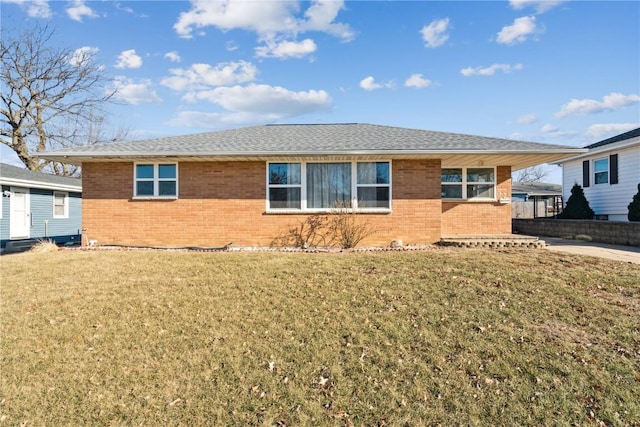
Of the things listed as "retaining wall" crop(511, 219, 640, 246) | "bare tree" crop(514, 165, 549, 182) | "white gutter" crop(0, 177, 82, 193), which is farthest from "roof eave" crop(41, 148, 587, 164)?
"bare tree" crop(514, 165, 549, 182)

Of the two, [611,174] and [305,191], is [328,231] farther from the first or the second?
[611,174]

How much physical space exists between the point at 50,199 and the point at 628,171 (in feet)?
85.0

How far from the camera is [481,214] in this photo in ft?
41.3

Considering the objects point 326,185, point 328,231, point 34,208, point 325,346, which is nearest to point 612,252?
point 328,231

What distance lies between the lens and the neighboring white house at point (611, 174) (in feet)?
48.0

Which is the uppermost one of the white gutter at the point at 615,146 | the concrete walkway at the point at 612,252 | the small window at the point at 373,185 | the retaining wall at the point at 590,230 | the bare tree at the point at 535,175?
the bare tree at the point at 535,175

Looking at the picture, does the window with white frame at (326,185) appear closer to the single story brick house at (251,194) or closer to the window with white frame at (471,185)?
the single story brick house at (251,194)

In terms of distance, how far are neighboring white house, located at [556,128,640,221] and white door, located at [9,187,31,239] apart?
24613 millimetres

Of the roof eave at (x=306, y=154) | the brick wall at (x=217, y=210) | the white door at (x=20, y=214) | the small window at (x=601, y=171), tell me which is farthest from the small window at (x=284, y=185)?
the small window at (x=601, y=171)

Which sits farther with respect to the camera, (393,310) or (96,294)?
(96,294)

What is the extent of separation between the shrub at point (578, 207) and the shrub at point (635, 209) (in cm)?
265

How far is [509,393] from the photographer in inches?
145

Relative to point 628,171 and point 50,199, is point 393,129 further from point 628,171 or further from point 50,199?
point 50,199

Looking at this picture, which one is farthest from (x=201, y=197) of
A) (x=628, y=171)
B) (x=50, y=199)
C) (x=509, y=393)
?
(x=628, y=171)
